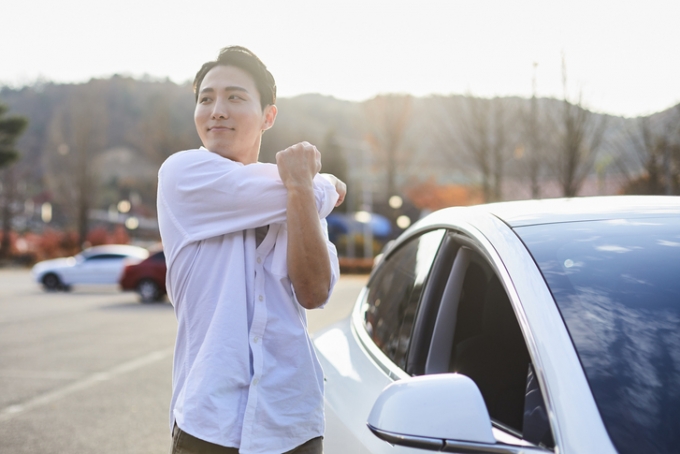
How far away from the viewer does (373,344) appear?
282 cm

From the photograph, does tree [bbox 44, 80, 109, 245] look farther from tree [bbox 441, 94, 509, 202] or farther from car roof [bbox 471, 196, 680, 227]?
car roof [bbox 471, 196, 680, 227]

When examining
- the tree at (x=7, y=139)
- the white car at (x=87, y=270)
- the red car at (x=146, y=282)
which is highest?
the tree at (x=7, y=139)

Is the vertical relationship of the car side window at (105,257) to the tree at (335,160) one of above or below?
below

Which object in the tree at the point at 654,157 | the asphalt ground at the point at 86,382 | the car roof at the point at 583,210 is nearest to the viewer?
the car roof at the point at 583,210

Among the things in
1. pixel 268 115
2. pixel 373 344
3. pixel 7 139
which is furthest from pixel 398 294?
pixel 7 139

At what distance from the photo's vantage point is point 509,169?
2277 cm

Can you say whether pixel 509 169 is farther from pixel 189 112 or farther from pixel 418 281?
pixel 189 112

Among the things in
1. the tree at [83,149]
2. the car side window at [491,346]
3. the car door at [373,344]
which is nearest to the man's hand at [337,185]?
the car door at [373,344]

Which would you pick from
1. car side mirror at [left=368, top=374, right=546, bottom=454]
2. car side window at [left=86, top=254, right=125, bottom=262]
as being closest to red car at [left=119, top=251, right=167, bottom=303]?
car side window at [left=86, top=254, right=125, bottom=262]

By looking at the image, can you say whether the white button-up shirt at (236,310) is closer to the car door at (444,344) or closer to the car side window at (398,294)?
the car door at (444,344)

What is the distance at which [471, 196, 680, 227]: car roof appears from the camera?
7.34 feet

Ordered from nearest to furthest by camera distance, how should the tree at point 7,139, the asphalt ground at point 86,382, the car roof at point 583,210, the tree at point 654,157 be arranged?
1. the car roof at point 583,210
2. the asphalt ground at point 86,382
3. the tree at point 654,157
4. the tree at point 7,139

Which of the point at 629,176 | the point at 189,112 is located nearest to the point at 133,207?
the point at 189,112

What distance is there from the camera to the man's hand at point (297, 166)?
194cm
